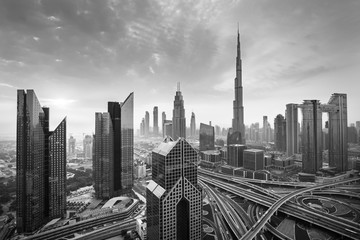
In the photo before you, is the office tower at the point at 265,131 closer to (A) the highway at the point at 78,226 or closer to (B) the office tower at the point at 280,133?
(B) the office tower at the point at 280,133

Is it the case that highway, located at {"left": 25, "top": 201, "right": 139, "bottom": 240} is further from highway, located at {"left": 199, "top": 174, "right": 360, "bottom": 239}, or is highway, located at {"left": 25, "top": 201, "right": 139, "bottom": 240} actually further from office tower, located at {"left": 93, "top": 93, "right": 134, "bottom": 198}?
highway, located at {"left": 199, "top": 174, "right": 360, "bottom": 239}

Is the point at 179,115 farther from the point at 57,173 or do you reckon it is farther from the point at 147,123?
the point at 147,123

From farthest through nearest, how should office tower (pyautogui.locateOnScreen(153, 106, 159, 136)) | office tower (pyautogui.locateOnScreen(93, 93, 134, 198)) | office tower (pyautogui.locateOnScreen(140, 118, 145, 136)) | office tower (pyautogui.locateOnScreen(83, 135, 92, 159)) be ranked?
office tower (pyautogui.locateOnScreen(140, 118, 145, 136))
office tower (pyautogui.locateOnScreen(153, 106, 159, 136))
office tower (pyautogui.locateOnScreen(83, 135, 92, 159))
office tower (pyautogui.locateOnScreen(93, 93, 134, 198))

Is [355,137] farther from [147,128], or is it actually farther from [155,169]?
[147,128]

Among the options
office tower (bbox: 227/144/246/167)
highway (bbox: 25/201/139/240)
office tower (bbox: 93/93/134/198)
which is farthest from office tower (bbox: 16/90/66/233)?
office tower (bbox: 227/144/246/167)

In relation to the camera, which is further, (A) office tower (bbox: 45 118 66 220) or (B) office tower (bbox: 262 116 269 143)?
(B) office tower (bbox: 262 116 269 143)

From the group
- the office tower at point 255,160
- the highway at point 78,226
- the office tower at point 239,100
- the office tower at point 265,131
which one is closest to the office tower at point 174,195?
the highway at point 78,226

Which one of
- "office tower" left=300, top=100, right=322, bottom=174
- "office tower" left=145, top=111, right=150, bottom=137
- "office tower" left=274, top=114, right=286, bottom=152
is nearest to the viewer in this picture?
"office tower" left=300, top=100, right=322, bottom=174
